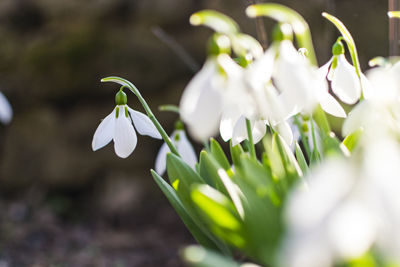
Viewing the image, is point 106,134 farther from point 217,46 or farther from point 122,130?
point 217,46

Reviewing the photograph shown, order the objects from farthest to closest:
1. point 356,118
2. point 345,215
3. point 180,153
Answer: point 180,153
point 356,118
point 345,215

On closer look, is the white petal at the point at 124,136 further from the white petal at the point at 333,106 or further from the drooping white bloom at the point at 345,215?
the drooping white bloom at the point at 345,215

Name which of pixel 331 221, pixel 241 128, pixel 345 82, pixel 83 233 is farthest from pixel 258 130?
pixel 83 233

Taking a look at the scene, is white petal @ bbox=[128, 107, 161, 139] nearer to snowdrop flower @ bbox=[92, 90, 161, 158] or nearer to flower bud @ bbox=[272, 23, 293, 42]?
snowdrop flower @ bbox=[92, 90, 161, 158]

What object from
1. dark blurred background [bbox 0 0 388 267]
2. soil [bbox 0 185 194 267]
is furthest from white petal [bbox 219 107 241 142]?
dark blurred background [bbox 0 0 388 267]

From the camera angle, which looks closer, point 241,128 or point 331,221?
point 331,221

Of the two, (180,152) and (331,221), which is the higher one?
(180,152)

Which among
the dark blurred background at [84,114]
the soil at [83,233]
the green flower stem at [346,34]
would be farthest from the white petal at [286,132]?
the dark blurred background at [84,114]
